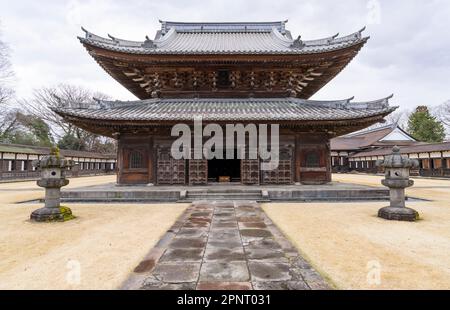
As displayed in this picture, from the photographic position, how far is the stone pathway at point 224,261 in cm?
347

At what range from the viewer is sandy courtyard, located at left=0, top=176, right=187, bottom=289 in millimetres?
3633

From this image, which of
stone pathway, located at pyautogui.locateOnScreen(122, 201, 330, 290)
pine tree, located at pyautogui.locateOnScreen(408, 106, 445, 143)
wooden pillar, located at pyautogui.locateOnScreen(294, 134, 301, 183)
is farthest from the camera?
pine tree, located at pyautogui.locateOnScreen(408, 106, 445, 143)

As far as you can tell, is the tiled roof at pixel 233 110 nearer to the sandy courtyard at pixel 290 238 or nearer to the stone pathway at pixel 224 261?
the sandy courtyard at pixel 290 238

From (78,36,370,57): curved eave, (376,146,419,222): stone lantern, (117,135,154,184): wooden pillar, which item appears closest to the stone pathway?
(376,146,419,222): stone lantern

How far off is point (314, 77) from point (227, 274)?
50.6 ft

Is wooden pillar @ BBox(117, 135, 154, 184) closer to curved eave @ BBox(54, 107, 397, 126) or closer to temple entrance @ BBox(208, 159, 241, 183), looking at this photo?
curved eave @ BBox(54, 107, 397, 126)

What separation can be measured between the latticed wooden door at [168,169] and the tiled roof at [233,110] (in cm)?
242

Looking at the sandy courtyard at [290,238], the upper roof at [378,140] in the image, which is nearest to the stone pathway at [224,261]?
the sandy courtyard at [290,238]

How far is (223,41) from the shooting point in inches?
754

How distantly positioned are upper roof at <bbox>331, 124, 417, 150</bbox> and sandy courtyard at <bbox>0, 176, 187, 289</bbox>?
4633cm

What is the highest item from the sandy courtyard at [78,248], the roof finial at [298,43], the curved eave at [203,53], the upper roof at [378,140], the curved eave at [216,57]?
the roof finial at [298,43]

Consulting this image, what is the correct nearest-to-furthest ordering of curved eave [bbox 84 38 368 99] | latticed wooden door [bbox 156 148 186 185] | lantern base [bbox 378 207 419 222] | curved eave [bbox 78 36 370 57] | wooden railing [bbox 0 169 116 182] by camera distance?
lantern base [bbox 378 207 419 222] → curved eave [bbox 78 36 370 57] → curved eave [bbox 84 38 368 99] → latticed wooden door [bbox 156 148 186 185] → wooden railing [bbox 0 169 116 182]
